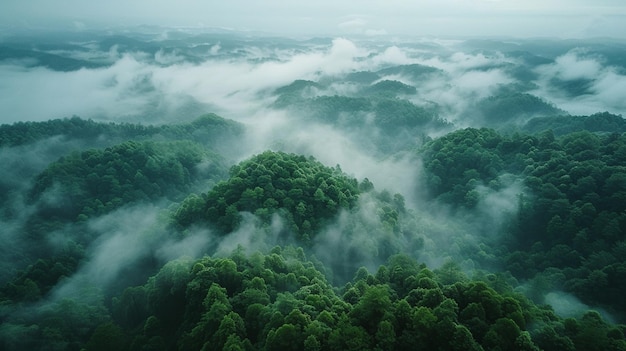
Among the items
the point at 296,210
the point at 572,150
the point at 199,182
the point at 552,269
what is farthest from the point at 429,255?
the point at 199,182

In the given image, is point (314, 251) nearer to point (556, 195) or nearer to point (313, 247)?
point (313, 247)

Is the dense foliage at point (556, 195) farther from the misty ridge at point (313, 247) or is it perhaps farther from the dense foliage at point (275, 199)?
the dense foliage at point (275, 199)

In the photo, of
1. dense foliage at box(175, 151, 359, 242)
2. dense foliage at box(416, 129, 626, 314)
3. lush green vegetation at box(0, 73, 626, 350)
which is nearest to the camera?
lush green vegetation at box(0, 73, 626, 350)

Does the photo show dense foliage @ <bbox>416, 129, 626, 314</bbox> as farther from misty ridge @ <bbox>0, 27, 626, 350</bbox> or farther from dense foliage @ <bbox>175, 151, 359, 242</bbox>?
dense foliage @ <bbox>175, 151, 359, 242</bbox>

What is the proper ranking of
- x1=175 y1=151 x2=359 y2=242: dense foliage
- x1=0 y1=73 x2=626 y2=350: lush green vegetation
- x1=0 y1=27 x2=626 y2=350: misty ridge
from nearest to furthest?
1. x1=0 y1=73 x2=626 y2=350: lush green vegetation
2. x1=0 y1=27 x2=626 y2=350: misty ridge
3. x1=175 y1=151 x2=359 y2=242: dense foliage

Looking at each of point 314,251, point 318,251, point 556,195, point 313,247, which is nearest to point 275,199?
point 313,247

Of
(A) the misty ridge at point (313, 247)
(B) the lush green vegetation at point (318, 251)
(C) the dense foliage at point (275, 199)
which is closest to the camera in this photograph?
(B) the lush green vegetation at point (318, 251)

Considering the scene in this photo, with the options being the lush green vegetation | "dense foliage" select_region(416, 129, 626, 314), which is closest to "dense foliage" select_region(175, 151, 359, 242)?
the lush green vegetation

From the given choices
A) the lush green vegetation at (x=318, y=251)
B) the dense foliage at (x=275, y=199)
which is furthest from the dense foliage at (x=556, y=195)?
the dense foliage at (x=275, y=199)

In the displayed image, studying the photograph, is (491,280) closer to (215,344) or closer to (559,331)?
(559,331)
